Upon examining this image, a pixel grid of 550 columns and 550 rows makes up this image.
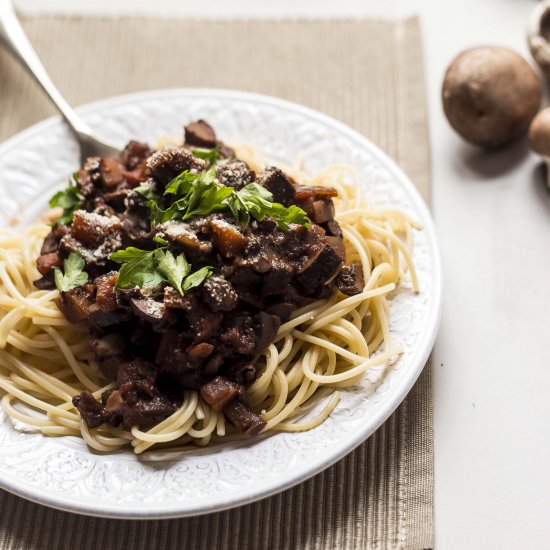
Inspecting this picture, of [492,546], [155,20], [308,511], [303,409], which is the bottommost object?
[492,546]

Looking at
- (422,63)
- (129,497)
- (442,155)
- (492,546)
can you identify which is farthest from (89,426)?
(422,63)

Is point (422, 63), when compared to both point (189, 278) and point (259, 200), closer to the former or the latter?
point (259, 200)

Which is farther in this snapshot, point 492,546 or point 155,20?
point 155,20

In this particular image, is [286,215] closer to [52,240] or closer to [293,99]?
[52,240]

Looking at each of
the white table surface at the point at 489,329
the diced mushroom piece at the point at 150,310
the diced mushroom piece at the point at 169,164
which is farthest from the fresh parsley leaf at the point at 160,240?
the white table surface at the point at 489,329

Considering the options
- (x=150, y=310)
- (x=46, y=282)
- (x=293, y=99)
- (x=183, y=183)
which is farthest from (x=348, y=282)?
(x=293, y=99)
